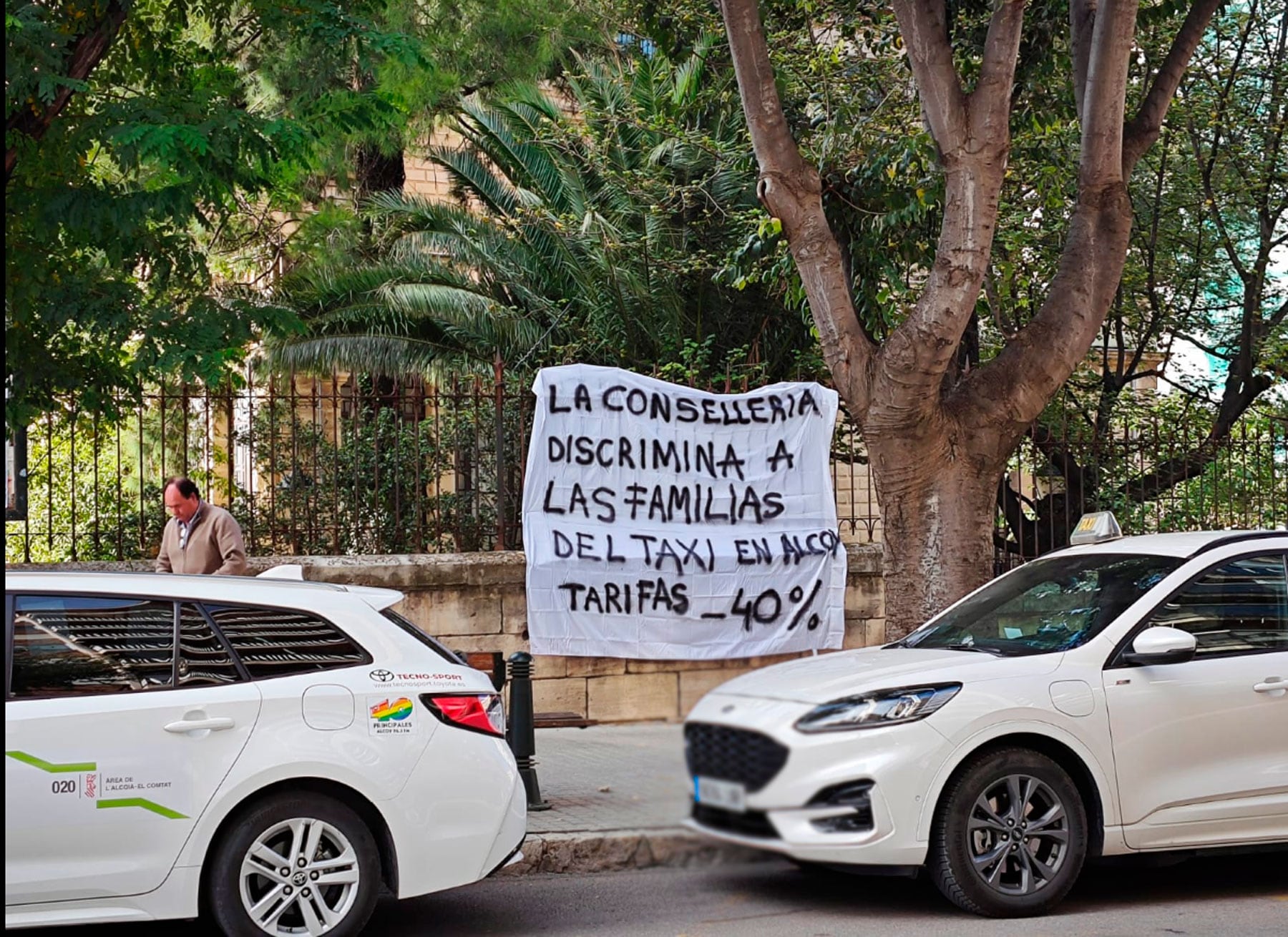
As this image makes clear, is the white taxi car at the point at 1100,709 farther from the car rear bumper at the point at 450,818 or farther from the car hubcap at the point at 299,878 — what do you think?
the car hubcap at the point at 299,878

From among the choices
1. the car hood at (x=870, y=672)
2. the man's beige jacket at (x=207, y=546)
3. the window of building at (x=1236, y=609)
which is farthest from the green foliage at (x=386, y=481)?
the car hood at (x=870, y=672)

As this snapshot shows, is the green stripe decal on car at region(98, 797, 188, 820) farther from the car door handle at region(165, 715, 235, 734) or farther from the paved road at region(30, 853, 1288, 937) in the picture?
the paved road at region(30, 853, 1288, 937)

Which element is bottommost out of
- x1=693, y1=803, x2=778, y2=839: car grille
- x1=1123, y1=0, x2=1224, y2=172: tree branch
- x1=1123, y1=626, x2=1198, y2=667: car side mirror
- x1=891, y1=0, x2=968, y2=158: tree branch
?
x1=1123, y1=626, x2=1198, y2=667: car side mirror

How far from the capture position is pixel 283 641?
17.6ft

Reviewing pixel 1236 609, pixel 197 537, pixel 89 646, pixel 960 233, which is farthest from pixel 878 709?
pixel 197 537

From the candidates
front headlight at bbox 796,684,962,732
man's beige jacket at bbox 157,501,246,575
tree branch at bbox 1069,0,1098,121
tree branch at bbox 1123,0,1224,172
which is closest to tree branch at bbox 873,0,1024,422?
tree branch at bbox 1069,0,1098,121

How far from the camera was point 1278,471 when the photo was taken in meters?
13.2

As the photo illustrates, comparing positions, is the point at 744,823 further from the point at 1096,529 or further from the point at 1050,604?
the point at 1096,529

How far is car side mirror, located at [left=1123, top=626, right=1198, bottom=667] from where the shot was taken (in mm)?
4848

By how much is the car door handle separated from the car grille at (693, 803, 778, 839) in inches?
178

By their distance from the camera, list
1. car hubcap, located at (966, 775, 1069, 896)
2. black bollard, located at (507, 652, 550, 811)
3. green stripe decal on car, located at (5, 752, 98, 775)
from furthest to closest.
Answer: black bollard, located at (507, 652, 550, 811) → green stripe decal on car, located at (5, 752, 98, 775) → car hubcap, located at (966, 775, 1069, 896)

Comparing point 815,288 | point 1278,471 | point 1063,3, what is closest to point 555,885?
point 815,288

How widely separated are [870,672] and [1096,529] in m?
3.44

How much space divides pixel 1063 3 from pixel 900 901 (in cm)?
854
